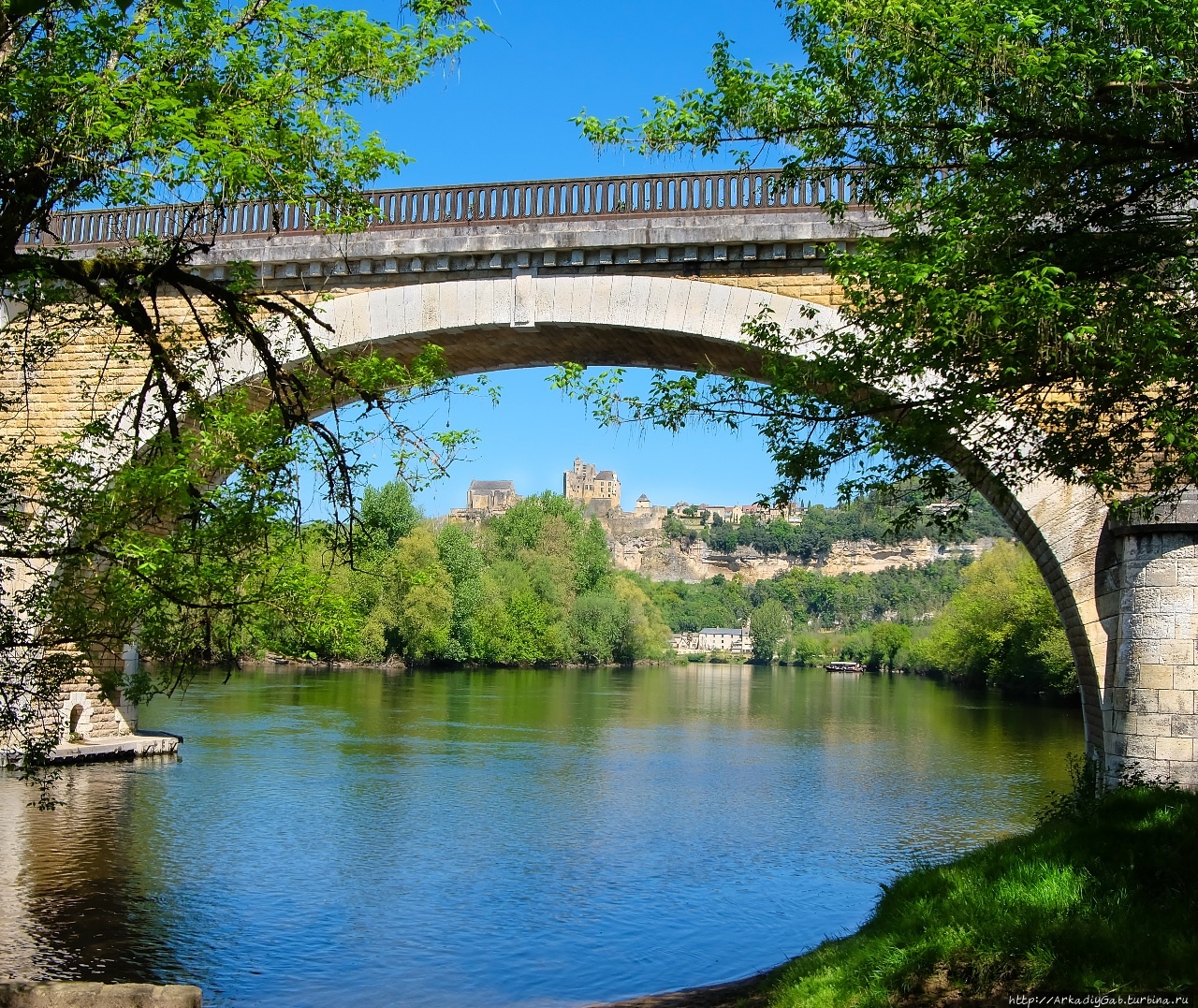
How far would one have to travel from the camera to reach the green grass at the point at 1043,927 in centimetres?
477

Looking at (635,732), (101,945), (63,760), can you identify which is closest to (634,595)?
(635,732)

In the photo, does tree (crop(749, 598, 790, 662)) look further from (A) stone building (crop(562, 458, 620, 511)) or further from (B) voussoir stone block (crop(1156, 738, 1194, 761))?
(B) voussoir stone block (crop(1156, 738, 1194, 761))

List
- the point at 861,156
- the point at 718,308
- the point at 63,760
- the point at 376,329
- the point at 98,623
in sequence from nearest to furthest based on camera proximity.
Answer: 1. the point at 98,623
2. the point at 861,156
3. the point at 718,308
4. the point at 376,329
5. the point at 63,760

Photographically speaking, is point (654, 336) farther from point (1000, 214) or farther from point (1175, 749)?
point (1000, 214)

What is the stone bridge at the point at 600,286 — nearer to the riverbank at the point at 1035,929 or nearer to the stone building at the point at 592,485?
the riverbank at the point at 1035,929

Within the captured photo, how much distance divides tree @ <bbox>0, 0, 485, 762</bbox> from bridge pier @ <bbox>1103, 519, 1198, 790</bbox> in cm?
574

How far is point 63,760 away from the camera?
1348 centimetres

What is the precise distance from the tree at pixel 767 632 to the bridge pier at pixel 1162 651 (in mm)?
106952

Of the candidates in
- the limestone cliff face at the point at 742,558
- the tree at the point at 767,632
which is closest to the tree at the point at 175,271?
the tree at the point at 767,632

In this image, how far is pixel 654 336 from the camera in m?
12.3

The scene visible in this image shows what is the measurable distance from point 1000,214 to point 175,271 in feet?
11.7

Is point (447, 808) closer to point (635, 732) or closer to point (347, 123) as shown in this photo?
point (347, 123)

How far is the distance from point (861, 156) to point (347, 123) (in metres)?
2.51

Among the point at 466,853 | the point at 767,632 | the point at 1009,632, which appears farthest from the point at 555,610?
the point at 767,632
